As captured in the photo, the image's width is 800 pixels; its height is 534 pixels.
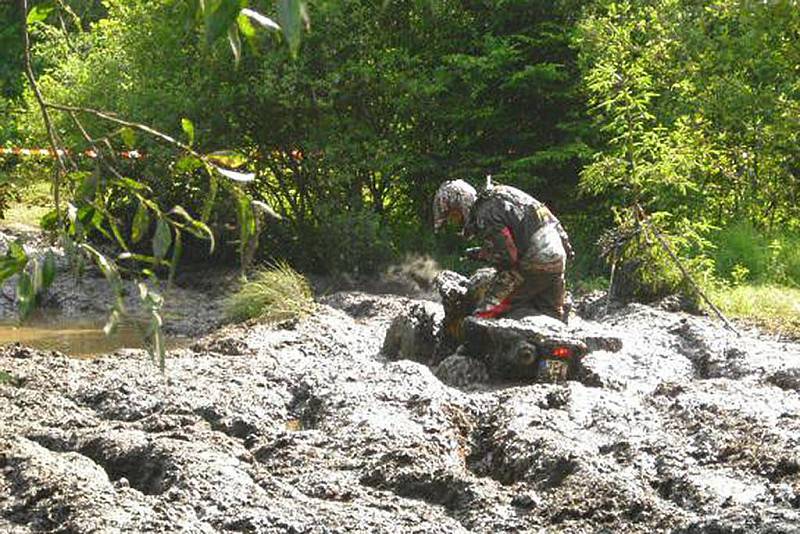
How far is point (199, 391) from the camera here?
8.01 metres

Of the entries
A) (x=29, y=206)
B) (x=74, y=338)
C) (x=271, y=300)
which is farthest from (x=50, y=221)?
(x=29, y=206)

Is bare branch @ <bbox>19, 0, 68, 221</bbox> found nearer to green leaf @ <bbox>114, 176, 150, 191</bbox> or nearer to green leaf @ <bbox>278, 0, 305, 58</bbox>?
green leaf @ <bbox>114, 176, 150, 191</bbox>

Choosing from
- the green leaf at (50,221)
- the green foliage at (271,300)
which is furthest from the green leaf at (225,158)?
the green foliage at (271,300)

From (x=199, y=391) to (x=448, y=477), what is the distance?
90.4 inches

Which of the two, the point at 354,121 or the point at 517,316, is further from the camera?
the point at 354,121

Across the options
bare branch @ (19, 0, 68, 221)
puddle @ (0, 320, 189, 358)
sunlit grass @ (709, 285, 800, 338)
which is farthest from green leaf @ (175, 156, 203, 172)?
sunlit grass @ (709, 285, 800, 338)

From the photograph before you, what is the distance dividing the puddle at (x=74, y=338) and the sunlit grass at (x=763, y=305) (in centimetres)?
504

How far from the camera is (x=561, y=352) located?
8914 millimetres

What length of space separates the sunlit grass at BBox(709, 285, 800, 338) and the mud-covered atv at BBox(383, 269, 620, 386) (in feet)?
8.97

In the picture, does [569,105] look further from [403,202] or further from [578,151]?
[403,202]

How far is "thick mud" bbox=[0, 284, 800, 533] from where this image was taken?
5.64 m

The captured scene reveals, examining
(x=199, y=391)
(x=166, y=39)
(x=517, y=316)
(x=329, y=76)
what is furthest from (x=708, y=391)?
(x=166, y=39)

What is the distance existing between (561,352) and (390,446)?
8.03 feet

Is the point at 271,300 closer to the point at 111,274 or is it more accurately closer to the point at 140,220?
the point at 140,220
